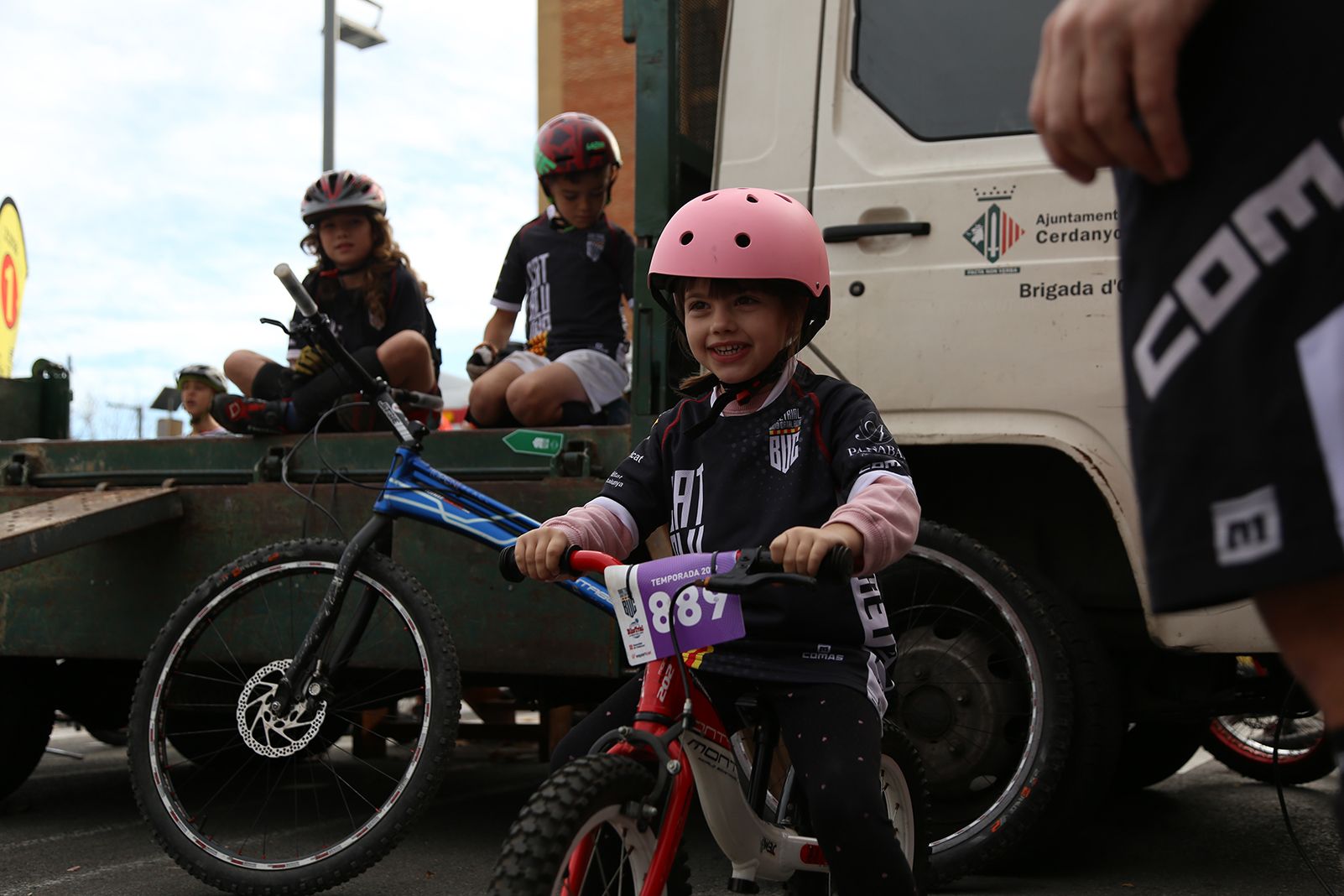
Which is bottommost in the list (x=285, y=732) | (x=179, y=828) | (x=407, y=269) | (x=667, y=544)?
(x=179, y=828)

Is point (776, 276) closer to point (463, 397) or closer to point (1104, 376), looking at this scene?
point (1104, 376)

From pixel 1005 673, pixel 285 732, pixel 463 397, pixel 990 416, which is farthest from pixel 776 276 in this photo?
pixel 463 397

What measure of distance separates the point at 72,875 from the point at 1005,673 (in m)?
2.72

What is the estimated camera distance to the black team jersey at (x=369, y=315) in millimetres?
4590

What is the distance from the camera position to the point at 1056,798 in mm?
3215

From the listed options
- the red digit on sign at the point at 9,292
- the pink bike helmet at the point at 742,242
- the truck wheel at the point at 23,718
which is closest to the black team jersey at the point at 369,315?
the truck wheel at the point at 23,718

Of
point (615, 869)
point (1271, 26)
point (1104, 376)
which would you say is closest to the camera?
point (1271, 26)

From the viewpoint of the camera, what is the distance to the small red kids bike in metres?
1.73

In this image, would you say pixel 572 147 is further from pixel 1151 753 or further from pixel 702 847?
pixel 1151 753

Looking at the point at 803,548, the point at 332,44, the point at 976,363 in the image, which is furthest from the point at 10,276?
the point at 803,548

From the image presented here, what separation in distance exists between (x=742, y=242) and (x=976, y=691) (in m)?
1.65

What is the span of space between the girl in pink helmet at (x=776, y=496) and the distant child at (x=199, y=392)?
18.6 feet

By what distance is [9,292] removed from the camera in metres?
6.18

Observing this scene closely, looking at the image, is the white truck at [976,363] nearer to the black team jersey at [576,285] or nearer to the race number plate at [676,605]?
the black team jersey at [576,285]
